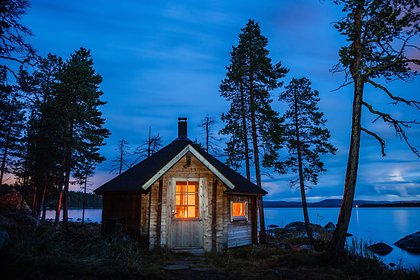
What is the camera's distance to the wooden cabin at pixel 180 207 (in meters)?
13.4

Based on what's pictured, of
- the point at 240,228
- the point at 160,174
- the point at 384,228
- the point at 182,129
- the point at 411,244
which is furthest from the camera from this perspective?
the point at 384,228

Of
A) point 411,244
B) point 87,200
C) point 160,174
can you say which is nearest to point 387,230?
point 411,244

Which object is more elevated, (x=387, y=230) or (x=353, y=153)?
(x=353, y=153)

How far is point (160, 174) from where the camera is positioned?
1309 cm

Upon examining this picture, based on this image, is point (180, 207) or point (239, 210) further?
point (239, 210)

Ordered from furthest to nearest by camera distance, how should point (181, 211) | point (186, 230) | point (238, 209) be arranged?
1. point (238, 209)
2. point (181, 211)
3. point (186, 230)

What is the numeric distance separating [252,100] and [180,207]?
934cm

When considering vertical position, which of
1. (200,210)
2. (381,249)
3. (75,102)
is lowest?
(381,249)

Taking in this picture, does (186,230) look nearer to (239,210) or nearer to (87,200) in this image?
(239,210)

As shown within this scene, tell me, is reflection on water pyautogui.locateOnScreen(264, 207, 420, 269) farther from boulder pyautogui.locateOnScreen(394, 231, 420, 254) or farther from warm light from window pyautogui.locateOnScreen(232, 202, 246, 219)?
warm light from window pyautogui.locateOnScreen(232, 202, 246, 219)

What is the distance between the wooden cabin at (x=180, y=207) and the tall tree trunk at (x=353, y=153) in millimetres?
4651

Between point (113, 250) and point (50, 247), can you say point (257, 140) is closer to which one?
point (113, 250)

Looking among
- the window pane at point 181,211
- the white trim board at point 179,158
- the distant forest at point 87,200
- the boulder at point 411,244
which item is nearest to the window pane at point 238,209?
the white trim board at point 179,158

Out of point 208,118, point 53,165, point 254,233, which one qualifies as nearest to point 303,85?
point 208,118
